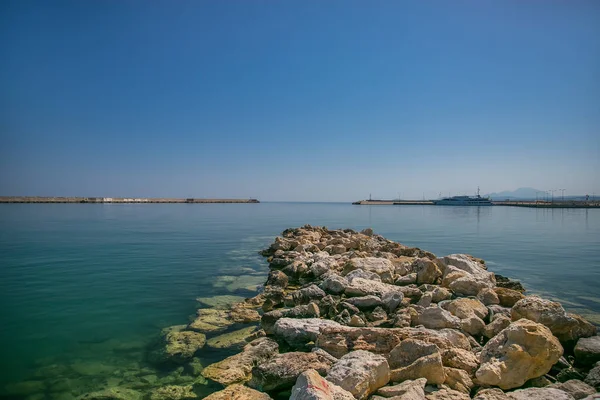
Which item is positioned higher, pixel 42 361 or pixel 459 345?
pixel 459 345

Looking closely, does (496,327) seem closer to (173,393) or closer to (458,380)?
(458,380)

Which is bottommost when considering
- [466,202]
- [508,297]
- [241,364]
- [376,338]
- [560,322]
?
[241,364]

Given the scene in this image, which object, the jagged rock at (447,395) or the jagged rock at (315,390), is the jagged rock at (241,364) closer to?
the jagged rock at (315,390)

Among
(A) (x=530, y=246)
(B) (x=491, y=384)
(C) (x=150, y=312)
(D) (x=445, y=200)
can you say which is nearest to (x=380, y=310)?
(B) (x=491, y=384)

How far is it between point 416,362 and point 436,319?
2.10m

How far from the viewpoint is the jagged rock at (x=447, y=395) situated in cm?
471

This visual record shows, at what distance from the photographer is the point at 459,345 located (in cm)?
625

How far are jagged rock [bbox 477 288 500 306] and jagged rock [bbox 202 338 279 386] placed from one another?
221 inches

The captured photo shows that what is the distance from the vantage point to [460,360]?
5.61 meters

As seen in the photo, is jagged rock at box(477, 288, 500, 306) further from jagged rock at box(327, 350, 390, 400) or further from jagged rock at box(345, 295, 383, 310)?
jagged rock at box(327, 350, 390, 400)

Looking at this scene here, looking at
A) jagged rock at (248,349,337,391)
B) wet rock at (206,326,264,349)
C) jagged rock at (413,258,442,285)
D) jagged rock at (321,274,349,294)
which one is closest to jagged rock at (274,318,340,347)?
wet rock at (206,326,264,349)

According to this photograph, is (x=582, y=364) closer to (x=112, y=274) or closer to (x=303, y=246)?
(x=303, y=246)

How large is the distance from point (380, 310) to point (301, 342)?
223 cm

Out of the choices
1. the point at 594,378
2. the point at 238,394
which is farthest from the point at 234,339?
the point at 594,378
